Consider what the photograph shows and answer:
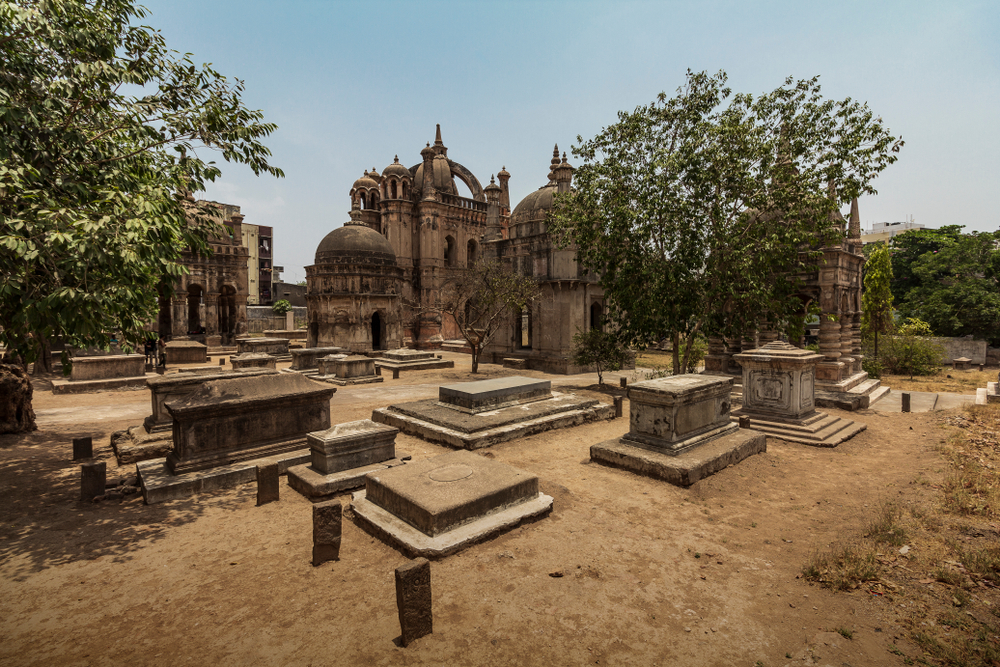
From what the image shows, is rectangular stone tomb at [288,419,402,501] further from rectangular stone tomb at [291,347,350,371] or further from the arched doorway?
the arched doorway

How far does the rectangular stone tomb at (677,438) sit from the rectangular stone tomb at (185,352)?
2177 centimetres

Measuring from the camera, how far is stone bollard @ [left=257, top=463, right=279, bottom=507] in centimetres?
614

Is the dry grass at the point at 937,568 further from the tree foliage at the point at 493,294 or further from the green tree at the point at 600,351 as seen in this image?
the tree foliage at the point at 493,294

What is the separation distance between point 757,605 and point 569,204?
1299cm

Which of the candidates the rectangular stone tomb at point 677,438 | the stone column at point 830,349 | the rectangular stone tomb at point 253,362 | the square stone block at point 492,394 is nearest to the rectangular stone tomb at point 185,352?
the rectangular stone tomb at point 253,362

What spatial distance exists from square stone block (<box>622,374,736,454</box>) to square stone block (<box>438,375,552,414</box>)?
3.61m

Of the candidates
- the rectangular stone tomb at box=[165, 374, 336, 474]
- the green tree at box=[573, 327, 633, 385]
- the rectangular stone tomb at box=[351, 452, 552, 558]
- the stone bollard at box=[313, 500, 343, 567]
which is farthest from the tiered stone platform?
the stone bollard at box=[313, 500, 343, 567]

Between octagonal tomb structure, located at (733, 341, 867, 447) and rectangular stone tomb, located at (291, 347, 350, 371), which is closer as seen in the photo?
octagonal tomb structure, located at (733, 341, 867, 447)

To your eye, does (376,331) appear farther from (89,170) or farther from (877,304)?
(877,304)

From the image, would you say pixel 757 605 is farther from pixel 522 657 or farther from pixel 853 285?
pixel 853 285

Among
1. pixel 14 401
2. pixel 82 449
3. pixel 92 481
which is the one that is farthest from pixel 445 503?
pixel 14 401

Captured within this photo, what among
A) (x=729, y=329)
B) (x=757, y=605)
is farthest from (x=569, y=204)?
(x=757, y=605)

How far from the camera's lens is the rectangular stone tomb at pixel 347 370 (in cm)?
1764

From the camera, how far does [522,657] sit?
3363mm
